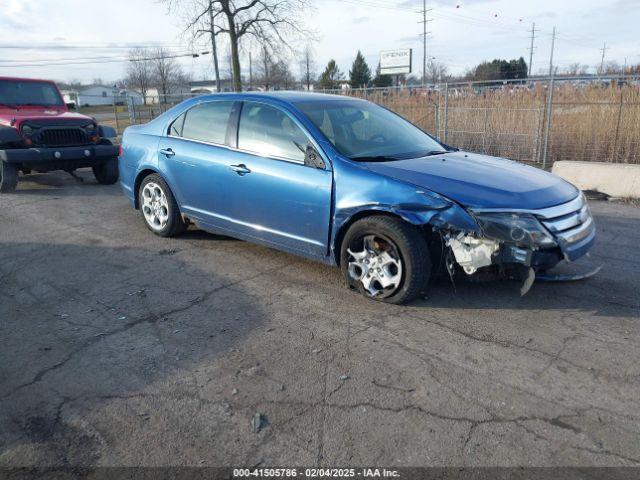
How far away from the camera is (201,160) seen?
17.0ft

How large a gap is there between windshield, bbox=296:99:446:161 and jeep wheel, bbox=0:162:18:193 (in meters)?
6.42

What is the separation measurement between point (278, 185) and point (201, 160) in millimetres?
1109

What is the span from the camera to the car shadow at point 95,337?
2732 mm

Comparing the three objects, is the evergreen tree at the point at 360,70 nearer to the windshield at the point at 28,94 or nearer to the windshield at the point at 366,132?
the windshield at the point at 28,94

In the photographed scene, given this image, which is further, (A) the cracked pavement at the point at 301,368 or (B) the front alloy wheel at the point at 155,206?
(B) the front alloy wheel at the point at 155,206

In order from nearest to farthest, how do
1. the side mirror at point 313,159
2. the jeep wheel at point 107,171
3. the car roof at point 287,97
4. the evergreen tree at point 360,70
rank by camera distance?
the side mirror at point 313,159 → the car roof at point 287,97 → the jeep wheel at point 107,171 → the evergreen tree at point 360,70

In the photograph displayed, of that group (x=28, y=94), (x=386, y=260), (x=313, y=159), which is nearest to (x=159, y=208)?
(x=313, y=159)

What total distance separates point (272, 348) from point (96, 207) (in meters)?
5.55

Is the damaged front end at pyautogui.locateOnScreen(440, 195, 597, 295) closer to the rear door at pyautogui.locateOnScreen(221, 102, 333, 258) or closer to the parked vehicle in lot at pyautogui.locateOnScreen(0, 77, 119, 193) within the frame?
the rear door at pyautogui.locateOnScreen(221, 102, 333, 258)

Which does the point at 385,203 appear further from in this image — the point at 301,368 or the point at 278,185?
the point at 301,368

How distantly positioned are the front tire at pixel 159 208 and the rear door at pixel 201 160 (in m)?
0.20

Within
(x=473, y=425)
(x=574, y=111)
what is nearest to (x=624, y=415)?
(x=473, y=425)

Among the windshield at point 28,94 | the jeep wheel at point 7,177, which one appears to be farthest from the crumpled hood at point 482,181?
the windshield at point 28,94

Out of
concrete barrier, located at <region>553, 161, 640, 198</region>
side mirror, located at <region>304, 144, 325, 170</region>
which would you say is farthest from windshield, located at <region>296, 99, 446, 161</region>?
concrete barrier, located at <region>553, 161, 640, 198</region>
